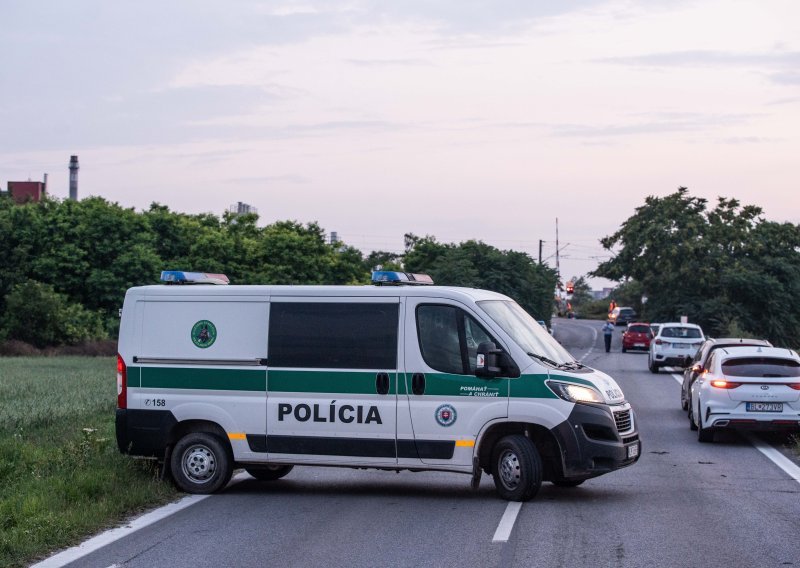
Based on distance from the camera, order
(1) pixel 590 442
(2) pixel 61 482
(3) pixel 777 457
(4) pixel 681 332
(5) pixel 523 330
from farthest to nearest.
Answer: (4) pixel 681 332, (3) pixel 777 457, (5) pixel 523 330, (1) pixel 590 442, (2) pixel 61 482

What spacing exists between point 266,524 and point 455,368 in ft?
8.69

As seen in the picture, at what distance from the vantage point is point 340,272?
87188 millimetres

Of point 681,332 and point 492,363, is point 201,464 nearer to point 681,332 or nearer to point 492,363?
point 492,363

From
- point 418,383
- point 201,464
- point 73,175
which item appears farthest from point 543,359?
point 73,175

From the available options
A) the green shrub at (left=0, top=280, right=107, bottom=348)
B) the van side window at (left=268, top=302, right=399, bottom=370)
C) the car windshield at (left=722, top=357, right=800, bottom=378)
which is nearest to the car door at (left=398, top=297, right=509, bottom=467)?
the van side window at (left=268, top=302, right=399, bottom=370)

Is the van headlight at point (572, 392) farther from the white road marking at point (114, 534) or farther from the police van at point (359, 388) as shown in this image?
the white road marking at point (114, 534)

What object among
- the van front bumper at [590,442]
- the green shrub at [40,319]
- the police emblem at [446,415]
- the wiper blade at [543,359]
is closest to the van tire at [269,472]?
the police emblem at [446,415]

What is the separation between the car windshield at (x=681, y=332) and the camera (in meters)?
40.9

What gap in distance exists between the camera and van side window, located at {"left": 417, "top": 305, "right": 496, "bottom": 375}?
12227mm

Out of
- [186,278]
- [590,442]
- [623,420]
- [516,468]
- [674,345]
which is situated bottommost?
[516,468]

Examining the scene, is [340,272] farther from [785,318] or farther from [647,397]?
[647,397]

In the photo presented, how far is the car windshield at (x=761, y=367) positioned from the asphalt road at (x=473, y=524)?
9.99 feet

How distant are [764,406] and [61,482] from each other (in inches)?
432

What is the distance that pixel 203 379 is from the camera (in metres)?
12.9
